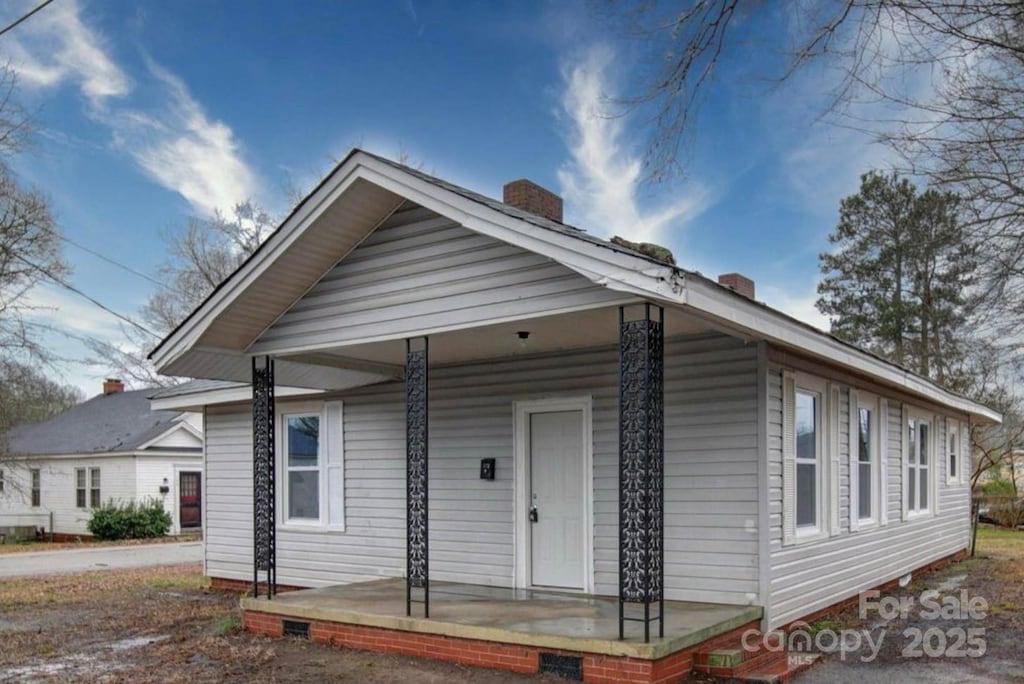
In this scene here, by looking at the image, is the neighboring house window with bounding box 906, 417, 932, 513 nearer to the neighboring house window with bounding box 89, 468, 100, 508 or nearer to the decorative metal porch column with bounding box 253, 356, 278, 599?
the decorative metal porch column with bounding box 253, 356, 278, 599

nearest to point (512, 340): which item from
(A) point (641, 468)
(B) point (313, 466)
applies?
(A) point (641, 468)

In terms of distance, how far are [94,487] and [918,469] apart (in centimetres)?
2464

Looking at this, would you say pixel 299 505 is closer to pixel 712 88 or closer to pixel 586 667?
pixel 586 667

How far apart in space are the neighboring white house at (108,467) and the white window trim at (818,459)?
71.1 feet

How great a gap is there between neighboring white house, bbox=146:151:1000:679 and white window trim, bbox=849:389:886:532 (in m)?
0.04

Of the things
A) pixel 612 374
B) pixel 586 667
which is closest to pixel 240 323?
pixel 612 374

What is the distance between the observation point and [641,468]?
19.7 feet

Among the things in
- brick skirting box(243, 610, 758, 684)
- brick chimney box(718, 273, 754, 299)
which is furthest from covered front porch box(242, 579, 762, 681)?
brick chimney box(718, 273, 754, 299)

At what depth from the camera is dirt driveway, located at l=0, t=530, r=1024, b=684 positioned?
6766mm

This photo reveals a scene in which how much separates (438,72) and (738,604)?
9.04 meters

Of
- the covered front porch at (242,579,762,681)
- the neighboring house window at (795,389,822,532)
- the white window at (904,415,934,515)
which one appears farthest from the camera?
the white window at (904,415,934,515)

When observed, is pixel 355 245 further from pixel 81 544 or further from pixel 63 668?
pixel 81 544

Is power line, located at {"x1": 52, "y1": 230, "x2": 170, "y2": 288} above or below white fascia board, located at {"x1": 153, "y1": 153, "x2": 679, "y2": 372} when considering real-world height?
above

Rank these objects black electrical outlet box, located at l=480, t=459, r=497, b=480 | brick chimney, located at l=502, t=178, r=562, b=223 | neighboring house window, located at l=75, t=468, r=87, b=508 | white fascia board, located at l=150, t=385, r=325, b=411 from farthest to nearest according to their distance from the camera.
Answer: neighboring house window, located at l=75, t=468, r=87, b=508
white fascia board, located at l=150, t=385, r=325, b=411
brick chimney, located at l=502, t=178, r=562, b=223
black electrical outlet box, located at l=480, t=459, r=497, b=480
